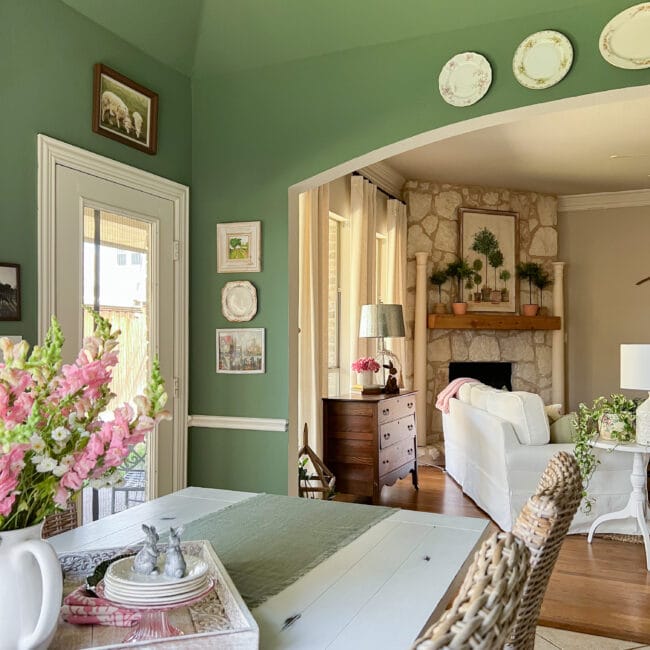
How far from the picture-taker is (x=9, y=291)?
260cm

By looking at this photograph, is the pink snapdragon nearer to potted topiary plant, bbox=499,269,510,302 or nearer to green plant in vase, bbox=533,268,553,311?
potted topiary plant, bbox=499,269,510,302

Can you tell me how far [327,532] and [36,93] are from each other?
2.18 m

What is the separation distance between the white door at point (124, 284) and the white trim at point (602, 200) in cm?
597

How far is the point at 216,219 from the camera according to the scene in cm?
375

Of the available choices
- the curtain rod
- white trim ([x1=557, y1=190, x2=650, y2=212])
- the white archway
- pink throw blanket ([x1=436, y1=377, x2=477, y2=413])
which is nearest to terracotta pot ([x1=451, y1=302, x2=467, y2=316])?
the curtain rod

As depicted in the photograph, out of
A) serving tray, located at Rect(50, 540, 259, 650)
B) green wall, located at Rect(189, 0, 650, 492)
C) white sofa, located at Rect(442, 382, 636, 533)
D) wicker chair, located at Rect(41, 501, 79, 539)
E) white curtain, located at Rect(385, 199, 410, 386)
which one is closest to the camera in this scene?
serving tray, located at Rect(50, 540, 259, 650)

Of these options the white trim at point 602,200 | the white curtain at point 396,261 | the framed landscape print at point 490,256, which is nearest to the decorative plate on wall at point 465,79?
the white curtain at point 396,261

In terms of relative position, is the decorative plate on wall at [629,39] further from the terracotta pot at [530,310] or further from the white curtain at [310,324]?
the terracotta pot at [530,310]

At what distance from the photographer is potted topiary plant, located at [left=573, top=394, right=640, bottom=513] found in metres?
4.05

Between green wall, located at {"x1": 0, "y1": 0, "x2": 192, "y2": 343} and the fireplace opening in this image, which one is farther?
the fireplace opening

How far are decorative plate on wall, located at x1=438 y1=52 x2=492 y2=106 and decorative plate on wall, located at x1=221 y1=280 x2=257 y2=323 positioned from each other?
1420 millimetres

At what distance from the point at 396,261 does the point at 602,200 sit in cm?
288

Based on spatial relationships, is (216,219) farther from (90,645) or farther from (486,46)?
(90,645)

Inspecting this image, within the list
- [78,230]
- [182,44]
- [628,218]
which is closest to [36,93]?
[78,230]
